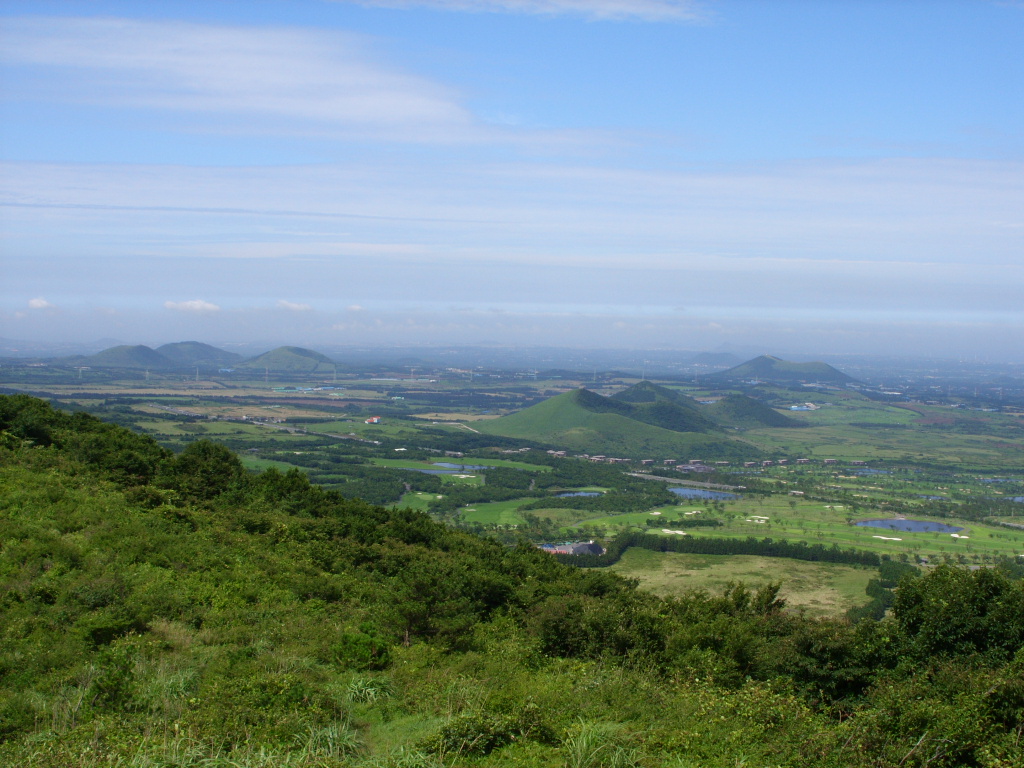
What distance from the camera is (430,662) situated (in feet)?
35.8

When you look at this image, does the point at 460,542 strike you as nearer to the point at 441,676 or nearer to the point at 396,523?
the point at 396,523

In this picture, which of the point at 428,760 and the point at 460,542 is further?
the point at 460,542

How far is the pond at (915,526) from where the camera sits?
4312 centimetres

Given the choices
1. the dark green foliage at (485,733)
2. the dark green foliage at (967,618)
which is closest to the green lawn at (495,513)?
the dark green foliage at (967,618)

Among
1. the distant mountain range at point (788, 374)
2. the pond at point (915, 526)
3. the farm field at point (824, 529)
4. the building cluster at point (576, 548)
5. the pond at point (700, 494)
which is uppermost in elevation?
the distant mountain range at point (788, 374)

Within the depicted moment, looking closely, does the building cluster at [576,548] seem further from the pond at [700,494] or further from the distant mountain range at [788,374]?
the distant mountain range at [788,374]

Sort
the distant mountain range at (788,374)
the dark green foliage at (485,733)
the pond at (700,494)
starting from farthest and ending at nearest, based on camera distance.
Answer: the distant mountain range at (788,374) < the pond at (700,494) < the dark green foliage at (485,733)

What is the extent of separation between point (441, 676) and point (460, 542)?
11.2 metres

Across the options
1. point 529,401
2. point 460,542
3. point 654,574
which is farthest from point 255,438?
point 529,401

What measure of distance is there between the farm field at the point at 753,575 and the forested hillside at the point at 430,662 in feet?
40.9

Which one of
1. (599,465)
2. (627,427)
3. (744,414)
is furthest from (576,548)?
(744,414)

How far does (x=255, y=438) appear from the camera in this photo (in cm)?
6606

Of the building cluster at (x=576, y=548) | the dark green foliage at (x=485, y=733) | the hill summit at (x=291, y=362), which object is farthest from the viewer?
the hill summit at (x=291, y=362)

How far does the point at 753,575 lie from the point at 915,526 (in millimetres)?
19692
